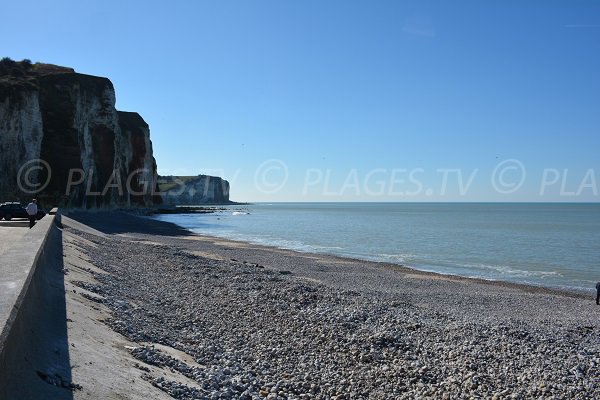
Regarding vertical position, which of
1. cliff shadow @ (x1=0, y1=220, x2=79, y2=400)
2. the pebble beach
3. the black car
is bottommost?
the pebble beach

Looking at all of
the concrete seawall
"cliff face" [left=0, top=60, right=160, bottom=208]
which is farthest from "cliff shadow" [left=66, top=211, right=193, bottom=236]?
the concrete seawall

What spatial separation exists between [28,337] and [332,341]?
6.28 metres

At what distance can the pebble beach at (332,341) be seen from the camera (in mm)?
7637

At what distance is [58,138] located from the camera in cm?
5203

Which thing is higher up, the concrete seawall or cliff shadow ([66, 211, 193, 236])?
the concrete seawall

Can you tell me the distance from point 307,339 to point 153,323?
3175 millimetres

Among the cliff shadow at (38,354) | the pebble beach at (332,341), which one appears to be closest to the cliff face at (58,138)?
the pebble beach at (332,341)

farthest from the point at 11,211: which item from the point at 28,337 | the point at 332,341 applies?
the point at 28,337

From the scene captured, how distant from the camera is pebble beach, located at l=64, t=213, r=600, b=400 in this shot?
7637 millimetres

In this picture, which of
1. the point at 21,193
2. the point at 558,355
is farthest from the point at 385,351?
the point at 21,193

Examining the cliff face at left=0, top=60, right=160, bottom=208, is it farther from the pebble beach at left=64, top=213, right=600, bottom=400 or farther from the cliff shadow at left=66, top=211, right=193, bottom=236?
the pebble beach at left=64, top=213, right=600, bottom=400

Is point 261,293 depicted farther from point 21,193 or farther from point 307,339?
point 21,193

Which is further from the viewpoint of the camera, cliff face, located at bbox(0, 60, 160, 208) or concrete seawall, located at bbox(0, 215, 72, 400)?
cliff face, located at bbox(0, 60, 160, 208)

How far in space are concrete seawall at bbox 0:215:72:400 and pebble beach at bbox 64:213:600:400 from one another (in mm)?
1178
